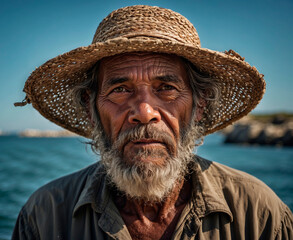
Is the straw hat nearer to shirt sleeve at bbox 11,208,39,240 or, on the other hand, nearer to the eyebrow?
the eyebrow

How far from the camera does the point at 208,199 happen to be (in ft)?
5.79

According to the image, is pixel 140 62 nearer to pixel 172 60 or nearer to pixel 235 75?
pixel 172 60

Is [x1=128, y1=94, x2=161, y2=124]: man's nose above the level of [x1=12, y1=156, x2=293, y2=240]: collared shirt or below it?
above

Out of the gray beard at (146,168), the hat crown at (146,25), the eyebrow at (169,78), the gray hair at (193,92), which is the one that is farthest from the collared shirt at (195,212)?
the hat crown at (146,25)

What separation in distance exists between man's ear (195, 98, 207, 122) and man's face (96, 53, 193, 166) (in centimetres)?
20

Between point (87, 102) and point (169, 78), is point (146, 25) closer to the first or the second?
point (169, 78)

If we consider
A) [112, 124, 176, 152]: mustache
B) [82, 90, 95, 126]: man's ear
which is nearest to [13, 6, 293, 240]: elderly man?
[112, 124, 176, 152]: mustache

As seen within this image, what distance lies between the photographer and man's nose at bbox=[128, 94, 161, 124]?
1657mm

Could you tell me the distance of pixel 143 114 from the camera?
5.42 feet

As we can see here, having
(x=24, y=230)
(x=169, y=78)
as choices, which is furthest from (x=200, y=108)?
(x=24, y=230)

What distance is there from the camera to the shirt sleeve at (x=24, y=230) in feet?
6.13

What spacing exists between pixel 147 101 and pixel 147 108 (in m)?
0.06

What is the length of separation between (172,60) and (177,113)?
388 millimetres

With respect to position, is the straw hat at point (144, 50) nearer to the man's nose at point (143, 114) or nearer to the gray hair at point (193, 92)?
the gray hair at point (193, 92)
